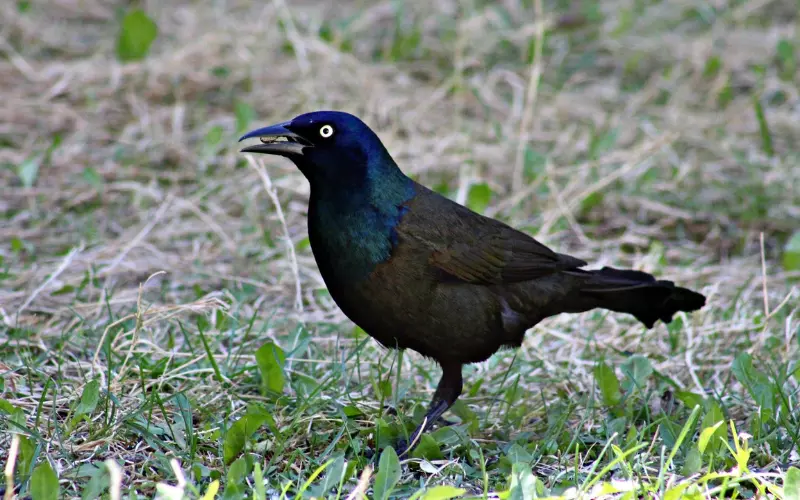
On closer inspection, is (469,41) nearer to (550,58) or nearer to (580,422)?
(550,58)

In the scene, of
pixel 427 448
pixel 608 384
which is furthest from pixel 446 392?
pixel 608 384

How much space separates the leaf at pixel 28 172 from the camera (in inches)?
234

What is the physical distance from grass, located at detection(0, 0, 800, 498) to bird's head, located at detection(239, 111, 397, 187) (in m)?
0.65

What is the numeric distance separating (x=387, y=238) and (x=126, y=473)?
116cm

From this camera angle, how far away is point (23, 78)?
719 cm

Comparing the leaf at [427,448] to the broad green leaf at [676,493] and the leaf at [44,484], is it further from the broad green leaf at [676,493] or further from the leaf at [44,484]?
the leaf at [44,484]

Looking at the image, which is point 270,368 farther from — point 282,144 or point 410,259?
point 282,144

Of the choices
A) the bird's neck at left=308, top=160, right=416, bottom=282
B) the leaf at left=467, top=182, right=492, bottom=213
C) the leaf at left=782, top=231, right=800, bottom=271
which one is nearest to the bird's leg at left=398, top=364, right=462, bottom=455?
the bird's neck at left=308, top=160, right=416, bottom=282

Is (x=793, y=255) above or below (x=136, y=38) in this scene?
below

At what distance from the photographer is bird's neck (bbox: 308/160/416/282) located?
12.1ft

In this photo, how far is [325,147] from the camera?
12.6ft

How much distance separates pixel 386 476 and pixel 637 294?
60.7 inches

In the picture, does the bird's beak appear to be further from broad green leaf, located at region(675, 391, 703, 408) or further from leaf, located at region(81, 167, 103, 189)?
leaf, located at region(81, 167, 103, 189)

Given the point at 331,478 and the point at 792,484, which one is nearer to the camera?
the point at 792,484
